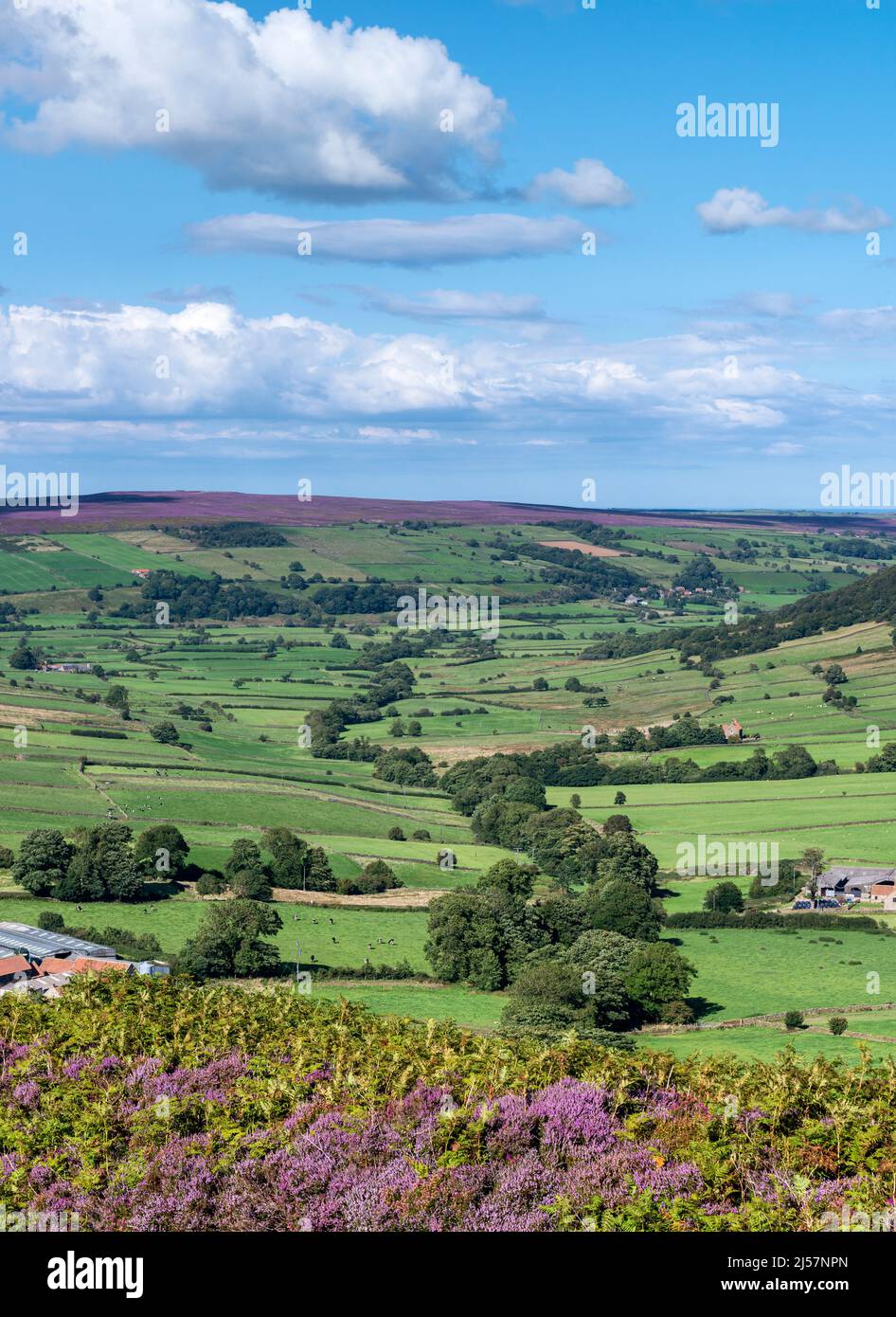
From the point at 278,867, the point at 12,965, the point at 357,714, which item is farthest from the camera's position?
the point at 357,714

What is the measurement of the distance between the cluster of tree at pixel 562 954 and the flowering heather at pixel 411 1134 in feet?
59.7

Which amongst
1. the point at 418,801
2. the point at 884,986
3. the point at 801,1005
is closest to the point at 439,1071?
the point at 801,1005

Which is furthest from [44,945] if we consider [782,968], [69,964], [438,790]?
[438,790]

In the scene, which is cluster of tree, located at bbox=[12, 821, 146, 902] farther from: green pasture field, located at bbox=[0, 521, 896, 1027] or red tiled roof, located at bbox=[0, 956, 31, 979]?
red tiled roof, located at bbox=[0, 956, 31, 979]

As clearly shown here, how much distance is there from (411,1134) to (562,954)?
41766 millimetres

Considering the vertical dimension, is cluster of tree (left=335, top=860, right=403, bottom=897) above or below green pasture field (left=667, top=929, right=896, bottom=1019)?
above

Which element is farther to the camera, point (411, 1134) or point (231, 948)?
point (231, 948)

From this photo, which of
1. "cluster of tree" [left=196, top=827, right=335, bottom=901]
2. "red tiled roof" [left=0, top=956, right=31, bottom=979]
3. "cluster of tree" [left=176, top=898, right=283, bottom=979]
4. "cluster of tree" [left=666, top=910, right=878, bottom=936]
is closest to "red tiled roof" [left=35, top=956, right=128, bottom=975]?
"red tiled roof" [left=0, top=956, right=31, bottom=979]

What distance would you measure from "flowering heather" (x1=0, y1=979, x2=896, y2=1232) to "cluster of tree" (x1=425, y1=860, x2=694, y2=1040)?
18.2 metres

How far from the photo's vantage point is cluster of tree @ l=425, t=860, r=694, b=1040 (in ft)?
198

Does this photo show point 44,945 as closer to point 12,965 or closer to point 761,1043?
point 12,965

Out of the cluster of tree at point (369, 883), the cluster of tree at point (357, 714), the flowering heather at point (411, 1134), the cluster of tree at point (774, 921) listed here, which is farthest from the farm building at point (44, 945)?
the cluster of tree at point (357, 714)

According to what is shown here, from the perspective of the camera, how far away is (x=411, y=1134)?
2931cm
